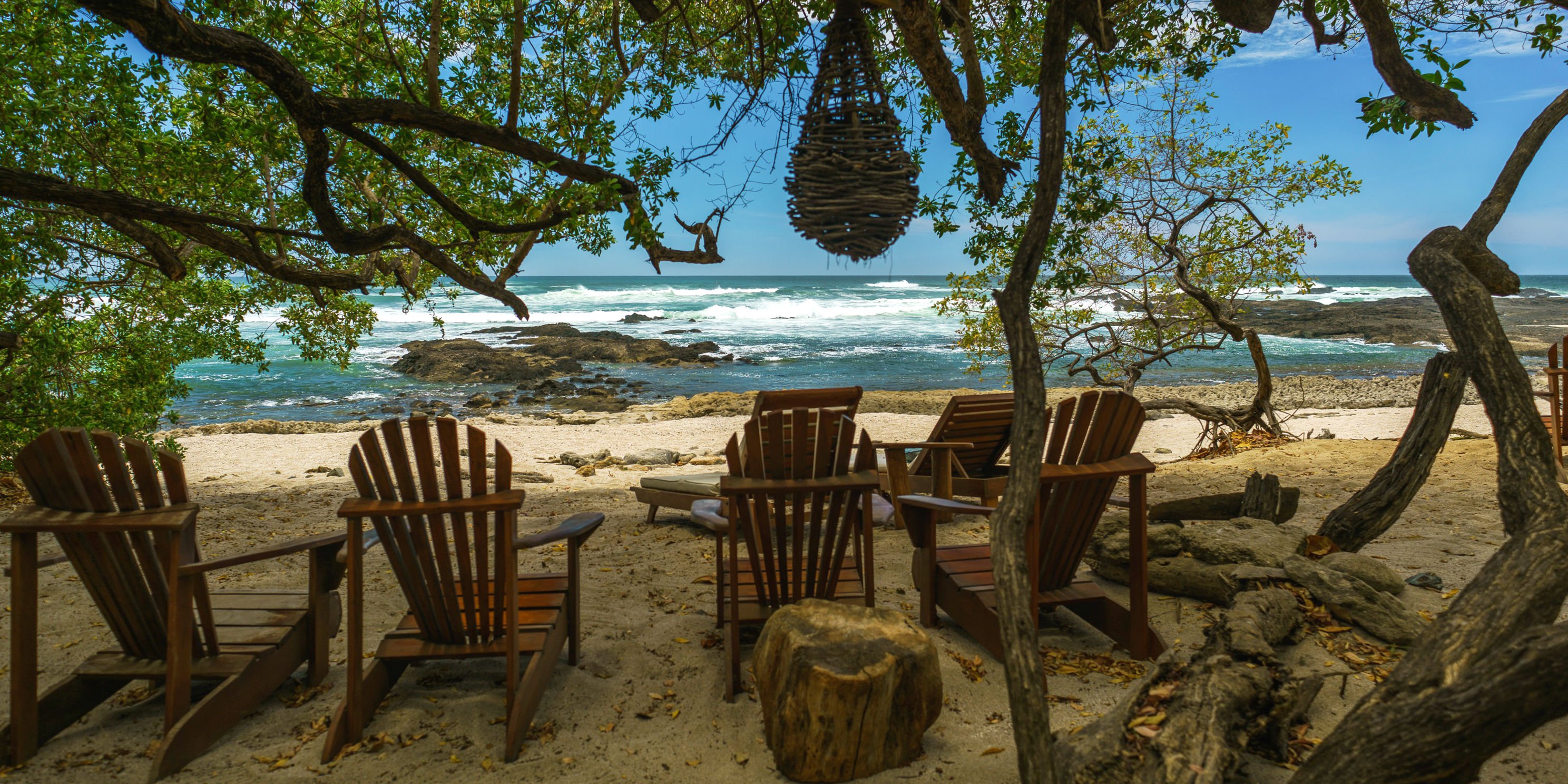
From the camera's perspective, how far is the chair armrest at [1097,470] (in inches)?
121

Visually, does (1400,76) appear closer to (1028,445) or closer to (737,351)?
(1028,445)

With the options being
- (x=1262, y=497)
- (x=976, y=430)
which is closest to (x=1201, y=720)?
(x=1262, y=497)

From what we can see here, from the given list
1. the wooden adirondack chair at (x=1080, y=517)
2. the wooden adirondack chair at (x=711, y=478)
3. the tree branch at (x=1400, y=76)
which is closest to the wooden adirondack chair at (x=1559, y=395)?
the tree branch at (x=1400, y=76)

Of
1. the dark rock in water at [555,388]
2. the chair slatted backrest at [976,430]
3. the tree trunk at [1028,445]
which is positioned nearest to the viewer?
the tree trunk at [1028,445]

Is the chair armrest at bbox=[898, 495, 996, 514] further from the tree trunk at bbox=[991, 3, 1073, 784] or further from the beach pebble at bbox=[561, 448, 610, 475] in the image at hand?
the beach pebble at bbox=[561, 448, 610, 475]

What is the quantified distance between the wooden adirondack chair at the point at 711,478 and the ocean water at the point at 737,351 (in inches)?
309

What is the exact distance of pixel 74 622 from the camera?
3762 millimetres

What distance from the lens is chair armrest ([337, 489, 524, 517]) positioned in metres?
2.59

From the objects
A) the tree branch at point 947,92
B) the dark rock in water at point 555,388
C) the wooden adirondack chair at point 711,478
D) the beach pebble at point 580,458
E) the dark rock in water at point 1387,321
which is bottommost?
the beach pebble at point 580,458

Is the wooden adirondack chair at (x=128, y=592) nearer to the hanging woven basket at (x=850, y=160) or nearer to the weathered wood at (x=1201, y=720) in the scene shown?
the hanging woven basket at (x=850, y=160)

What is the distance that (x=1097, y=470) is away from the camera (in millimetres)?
3127

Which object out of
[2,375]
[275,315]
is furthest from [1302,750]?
[275,315]

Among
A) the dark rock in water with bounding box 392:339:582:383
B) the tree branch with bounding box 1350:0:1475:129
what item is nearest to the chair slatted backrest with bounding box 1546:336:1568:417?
the tree branch with bounding box 1350:0:1475:129

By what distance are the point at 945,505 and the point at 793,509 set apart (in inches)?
25.5
